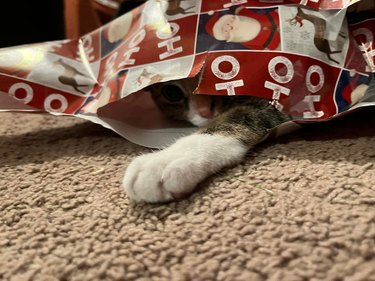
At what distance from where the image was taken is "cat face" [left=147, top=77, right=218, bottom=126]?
3.03 ft

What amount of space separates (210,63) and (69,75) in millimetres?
329

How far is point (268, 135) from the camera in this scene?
31.4 inches

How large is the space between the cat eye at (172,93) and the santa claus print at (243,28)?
0.57ft

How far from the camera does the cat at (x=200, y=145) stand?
63 centimetres

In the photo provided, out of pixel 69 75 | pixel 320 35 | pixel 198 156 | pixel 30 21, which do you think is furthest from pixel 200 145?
pixel 30 21

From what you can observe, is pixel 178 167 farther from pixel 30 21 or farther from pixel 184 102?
pixel 30 21

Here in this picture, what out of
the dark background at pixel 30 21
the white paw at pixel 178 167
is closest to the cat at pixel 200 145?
the white paw at pixel 178 167

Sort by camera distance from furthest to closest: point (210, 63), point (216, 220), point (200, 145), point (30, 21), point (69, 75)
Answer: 1. point (30, 21)
2. point (69, 75)
3. point (210, 63)
4. point (200, 145)
5. point (216, 220)

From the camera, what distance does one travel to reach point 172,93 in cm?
104

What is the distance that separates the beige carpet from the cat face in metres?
0.17

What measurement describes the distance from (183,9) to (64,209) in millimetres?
451

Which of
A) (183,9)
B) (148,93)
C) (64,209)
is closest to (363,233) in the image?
(64,209)

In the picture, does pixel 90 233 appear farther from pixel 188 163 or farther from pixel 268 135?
pixel 268 135

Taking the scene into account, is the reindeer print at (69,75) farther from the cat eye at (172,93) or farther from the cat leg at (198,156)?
the cat leg at (198,156)
